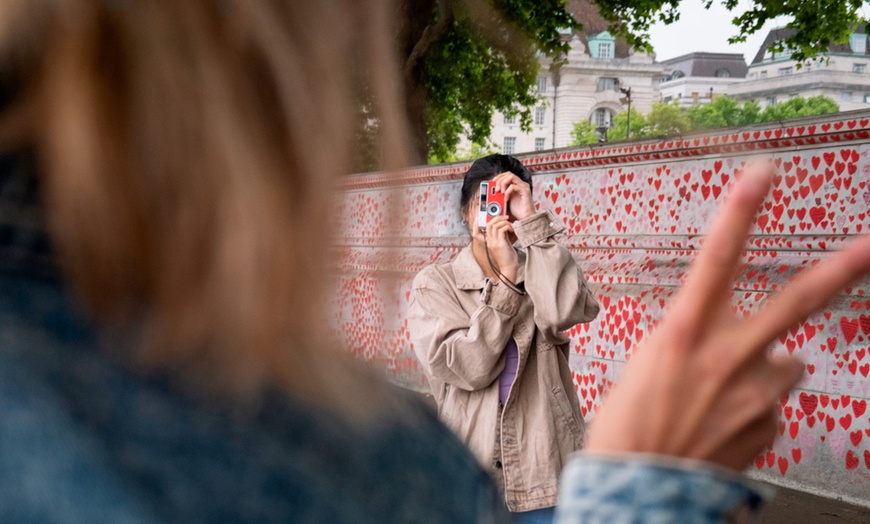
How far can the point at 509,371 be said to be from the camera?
10.8 feet

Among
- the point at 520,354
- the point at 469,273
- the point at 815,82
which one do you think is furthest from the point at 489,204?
the point at 815,82

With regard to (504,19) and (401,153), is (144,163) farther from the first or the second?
(504,19)

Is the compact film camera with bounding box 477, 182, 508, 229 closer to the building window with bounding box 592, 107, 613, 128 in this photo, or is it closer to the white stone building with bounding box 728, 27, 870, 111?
the building window with bounding box 592, 107, 613, 128

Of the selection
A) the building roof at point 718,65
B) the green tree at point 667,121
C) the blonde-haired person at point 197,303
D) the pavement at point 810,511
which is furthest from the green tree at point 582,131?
the building roof at point 718,65

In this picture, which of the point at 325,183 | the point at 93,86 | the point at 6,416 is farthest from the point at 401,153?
the point at 6,416

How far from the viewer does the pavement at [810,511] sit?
556 cm

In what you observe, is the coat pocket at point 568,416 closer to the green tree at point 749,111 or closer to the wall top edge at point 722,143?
the green tree at point 749,111

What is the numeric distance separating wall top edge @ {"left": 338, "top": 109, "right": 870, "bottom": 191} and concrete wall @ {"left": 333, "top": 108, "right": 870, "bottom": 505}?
10mm

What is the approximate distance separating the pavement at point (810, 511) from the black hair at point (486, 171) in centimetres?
285

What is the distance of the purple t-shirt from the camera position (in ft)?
10.6

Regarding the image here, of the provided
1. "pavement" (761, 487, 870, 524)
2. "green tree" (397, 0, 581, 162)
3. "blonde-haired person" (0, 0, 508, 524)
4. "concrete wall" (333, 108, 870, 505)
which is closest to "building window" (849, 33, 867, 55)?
"green tree" (397, 0, 581, 162)

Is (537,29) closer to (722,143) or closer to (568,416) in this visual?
(722,143)

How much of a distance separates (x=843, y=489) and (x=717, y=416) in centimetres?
611

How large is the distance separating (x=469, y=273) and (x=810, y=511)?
11.4 feet
